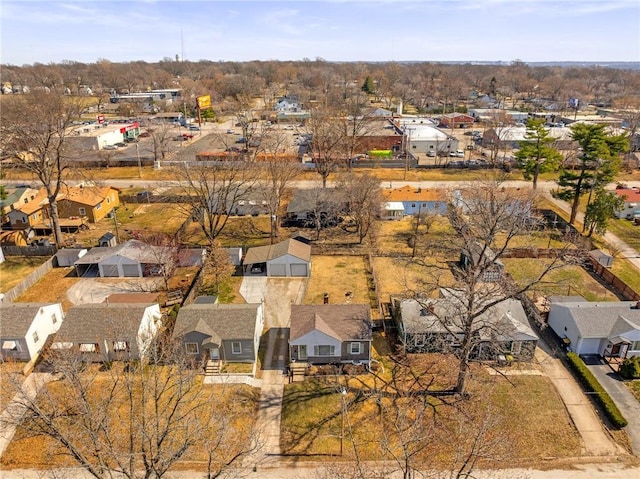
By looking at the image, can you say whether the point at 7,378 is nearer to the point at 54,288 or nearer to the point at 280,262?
the point at 54,288

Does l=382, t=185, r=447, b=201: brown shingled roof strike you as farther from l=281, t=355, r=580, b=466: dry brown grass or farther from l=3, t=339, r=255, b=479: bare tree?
l=3, t=339, r=255, b=479: bare tree

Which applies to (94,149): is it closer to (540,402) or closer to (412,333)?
(412,333)

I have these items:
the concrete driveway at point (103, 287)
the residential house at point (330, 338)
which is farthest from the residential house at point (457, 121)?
the residential house at point (330, 338)

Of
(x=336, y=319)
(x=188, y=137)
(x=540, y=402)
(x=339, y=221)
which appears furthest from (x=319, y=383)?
(x=188, y=137)

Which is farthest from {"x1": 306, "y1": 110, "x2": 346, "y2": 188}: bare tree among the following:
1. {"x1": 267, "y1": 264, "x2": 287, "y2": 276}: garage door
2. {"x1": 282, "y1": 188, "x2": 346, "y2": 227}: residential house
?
{"x1": 267, "y1": 264, "x2": 287, "y2": 276}: garage door

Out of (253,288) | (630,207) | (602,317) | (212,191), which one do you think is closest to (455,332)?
(602,317)

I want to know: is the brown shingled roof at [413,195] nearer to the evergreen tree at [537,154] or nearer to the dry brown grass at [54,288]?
the evergreen tree at [537,154]
